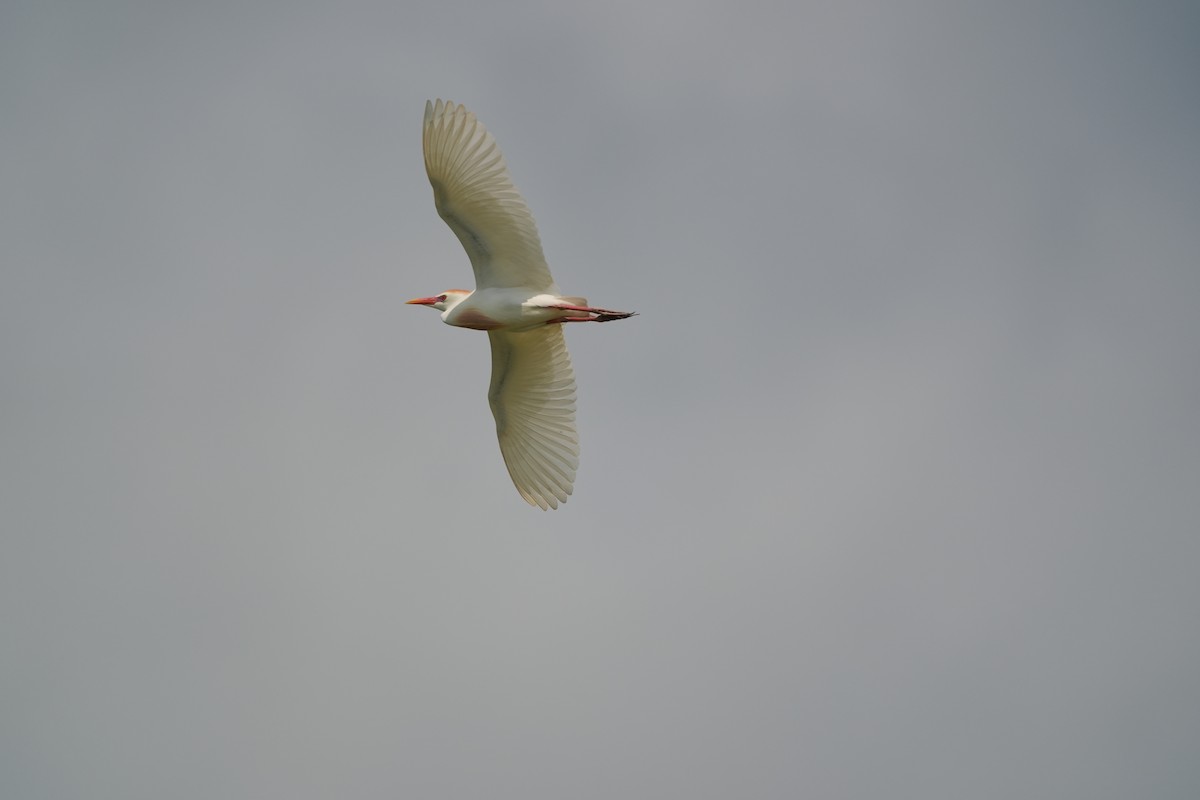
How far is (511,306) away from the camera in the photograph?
64.4 ft

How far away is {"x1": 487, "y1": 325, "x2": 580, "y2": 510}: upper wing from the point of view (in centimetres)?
2092

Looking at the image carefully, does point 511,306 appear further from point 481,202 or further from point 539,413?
point 539,413

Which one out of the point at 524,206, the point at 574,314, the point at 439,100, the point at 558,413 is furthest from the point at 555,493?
the point at 439,100

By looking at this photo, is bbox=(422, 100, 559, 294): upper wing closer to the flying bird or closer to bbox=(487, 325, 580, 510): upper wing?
the flying bird

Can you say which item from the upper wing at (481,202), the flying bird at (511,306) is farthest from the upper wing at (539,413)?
the upper wing at (481,202)

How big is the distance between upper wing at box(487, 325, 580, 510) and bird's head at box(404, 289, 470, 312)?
2.64 feet

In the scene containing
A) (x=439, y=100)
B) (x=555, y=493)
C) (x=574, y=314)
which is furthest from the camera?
(x=555, y=493)

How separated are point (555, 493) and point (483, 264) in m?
3.95

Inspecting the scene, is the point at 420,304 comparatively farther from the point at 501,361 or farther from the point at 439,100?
the point at 439,100

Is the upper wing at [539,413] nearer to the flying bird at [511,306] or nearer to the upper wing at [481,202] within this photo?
the flying bird at [511,306]

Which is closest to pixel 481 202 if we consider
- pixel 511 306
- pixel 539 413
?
pixel 511 306

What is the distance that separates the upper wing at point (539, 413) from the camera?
20.9m

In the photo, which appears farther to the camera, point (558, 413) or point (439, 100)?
point (558, 413)

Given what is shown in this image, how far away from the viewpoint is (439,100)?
18125mm
